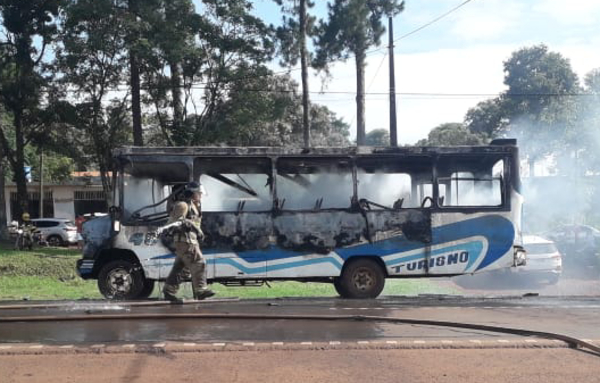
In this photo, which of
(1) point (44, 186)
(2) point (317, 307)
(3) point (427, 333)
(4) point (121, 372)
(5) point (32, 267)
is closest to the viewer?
(4) point (121, 372)

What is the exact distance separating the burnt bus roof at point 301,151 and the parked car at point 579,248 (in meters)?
11.2

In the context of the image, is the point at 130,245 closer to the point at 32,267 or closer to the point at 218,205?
the point at 218,205

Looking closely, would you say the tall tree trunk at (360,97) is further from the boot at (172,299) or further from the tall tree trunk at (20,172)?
the boot at (172,299)

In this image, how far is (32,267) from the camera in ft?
65.7

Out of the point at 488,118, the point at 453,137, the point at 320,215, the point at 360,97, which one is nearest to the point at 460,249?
the point at 320,215

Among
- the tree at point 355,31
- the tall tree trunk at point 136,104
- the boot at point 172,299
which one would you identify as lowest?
the boot at point 172,299

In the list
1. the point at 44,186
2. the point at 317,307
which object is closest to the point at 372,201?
the point at 317,307

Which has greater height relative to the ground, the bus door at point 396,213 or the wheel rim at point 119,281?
the bus door at point 396,213

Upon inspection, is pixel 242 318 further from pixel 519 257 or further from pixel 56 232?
pixel 56 232

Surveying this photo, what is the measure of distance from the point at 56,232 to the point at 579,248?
1011 inches

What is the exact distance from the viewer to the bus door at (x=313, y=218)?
1116 cm

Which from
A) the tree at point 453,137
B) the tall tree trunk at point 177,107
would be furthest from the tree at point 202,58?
the tree at point 453,137

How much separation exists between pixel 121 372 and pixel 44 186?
44878mm

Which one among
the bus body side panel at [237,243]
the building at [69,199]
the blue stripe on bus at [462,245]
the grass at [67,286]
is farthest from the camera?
the building at [69,199]
